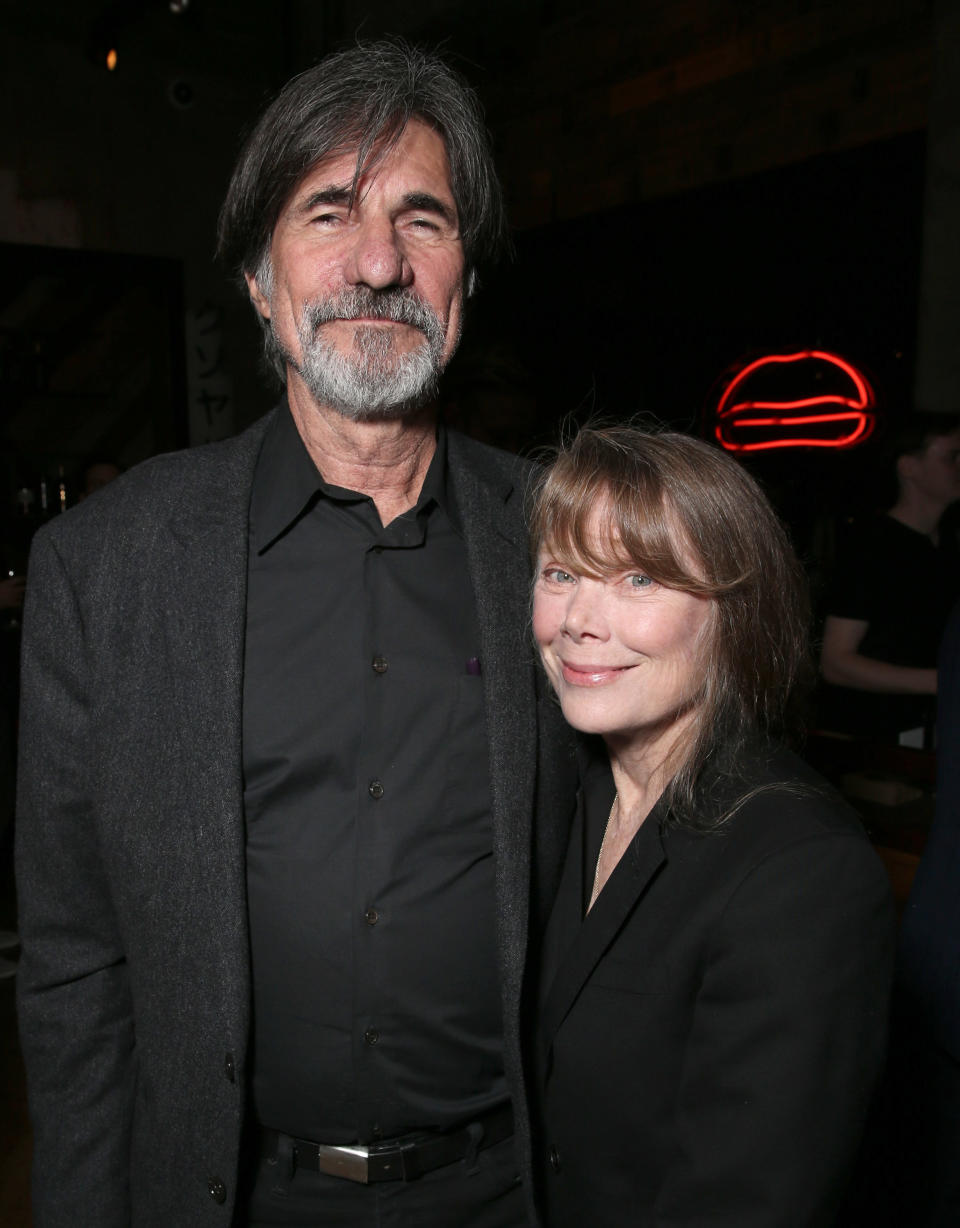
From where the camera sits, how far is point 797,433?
4.46 metres

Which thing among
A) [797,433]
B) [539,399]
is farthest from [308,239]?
[539,399]

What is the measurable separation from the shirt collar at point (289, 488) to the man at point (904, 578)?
227cm

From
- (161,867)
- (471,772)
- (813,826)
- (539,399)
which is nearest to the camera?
(813,826)

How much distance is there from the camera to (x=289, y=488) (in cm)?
150

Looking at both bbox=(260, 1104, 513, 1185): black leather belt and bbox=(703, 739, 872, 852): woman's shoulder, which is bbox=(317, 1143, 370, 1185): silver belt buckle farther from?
bbox=(703, 739, 872, 852): woman's shoulder

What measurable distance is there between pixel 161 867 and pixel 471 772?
0.43m

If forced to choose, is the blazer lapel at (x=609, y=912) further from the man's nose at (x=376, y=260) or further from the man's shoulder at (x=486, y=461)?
the man's nose at (x=376, y=260)

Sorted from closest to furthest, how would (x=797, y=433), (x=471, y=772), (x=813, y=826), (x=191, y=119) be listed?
(x=813, y=826) → (x=471, y=772) → (x=797, y=433) → (x=191, y=119)

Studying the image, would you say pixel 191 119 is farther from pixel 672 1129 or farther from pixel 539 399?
pixel 672 1129

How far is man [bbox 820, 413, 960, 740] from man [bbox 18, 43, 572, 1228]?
7.33ft

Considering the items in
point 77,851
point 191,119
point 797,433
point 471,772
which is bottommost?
point 77,851

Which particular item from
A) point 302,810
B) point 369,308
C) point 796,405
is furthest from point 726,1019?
point 796,405

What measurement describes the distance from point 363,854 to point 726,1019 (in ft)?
1.67

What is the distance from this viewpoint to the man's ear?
5.38 ft
